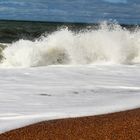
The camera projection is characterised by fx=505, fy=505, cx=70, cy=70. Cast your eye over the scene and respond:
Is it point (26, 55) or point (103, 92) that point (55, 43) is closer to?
point (26, 55)

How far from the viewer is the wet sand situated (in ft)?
17.7

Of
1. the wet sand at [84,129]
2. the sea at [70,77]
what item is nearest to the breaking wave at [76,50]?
the sea at [70,77]

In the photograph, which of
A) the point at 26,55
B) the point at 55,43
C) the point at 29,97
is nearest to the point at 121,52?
the point at 55,43

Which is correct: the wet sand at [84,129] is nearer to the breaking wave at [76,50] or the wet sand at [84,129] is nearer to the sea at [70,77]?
the sea at [70,77]

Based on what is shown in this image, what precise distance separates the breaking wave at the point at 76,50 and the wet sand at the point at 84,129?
→ 677cm

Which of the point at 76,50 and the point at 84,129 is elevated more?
the point at 76,50

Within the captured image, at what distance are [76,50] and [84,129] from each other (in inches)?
351

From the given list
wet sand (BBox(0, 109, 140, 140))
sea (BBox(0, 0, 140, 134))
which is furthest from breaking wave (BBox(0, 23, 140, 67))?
wet sand (BBox(0, 109, 140, 140))

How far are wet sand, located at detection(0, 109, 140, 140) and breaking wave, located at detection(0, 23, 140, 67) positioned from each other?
6767mm

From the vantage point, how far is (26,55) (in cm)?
1382

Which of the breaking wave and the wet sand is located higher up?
the breaking wave

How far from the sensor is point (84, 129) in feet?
18.7

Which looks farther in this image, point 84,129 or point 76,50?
point 76,50

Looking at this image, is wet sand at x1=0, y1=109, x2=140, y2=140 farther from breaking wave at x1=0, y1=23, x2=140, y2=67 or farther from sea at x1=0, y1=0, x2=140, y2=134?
breaking wave at x1=0, y1=23, x2=140, y2=67
